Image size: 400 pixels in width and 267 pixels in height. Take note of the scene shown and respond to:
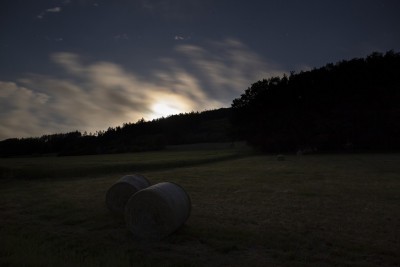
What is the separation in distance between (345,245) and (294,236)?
1407mm

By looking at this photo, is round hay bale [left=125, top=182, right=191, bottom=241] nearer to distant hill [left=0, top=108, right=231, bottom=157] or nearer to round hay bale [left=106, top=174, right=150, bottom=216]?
round hay bale [left=106, top=174, right=150, bottom=216]

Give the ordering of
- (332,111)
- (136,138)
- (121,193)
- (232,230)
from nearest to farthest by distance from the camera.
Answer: (232,230) → (121,193) → (332,111) → (136,138)

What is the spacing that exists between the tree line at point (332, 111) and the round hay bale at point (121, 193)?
45.1 meters

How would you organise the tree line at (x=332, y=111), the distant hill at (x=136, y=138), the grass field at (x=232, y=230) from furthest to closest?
the distant hill at (x=136, y=138) < the tree line at (x=332, y=111) < the grass field at (x=232, y=230)

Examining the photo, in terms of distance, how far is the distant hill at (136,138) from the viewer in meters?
89.6

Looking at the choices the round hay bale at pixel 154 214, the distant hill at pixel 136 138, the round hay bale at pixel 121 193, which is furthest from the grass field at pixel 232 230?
the distant hill at pixel 136 138

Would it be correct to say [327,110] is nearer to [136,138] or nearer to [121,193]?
[121,193]

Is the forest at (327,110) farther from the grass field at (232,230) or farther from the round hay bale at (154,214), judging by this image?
the round hay bale at (154,214)

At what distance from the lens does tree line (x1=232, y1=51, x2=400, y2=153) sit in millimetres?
54625

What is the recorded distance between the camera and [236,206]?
15352mm

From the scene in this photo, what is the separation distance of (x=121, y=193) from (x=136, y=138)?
113 metres

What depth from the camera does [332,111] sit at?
56.0m

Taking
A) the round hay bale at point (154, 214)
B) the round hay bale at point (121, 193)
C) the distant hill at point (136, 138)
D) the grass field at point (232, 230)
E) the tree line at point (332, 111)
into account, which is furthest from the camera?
the distant hill at point (136, 138)

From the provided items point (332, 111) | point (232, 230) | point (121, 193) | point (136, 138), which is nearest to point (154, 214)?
point (232, 230)
